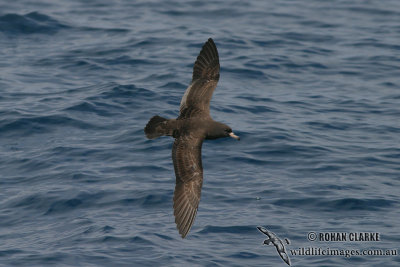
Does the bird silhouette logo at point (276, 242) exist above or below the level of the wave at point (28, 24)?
below

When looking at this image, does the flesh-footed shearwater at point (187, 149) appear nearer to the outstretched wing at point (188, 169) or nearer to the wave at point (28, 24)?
the outstretched wing at point (188, 169)

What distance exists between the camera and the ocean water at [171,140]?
34.2 ft

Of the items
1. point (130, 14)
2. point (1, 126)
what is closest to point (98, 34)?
point (130, 14)

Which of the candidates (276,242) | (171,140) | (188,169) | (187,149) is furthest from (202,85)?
(171,140)

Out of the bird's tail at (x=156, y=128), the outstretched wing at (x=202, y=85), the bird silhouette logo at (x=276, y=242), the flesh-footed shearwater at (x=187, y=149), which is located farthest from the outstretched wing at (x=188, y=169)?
the bird silhouette logo at (x=276, y=242)

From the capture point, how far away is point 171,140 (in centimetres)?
1321

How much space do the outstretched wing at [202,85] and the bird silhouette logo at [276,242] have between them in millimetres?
1954

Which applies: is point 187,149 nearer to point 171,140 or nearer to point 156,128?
point 156,128

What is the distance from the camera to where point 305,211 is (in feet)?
36.4

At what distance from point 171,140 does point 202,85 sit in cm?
297

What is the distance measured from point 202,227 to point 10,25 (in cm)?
1031

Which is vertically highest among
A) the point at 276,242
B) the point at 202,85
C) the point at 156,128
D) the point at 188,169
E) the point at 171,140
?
the point at 202,85

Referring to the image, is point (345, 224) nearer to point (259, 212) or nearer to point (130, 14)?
point (259, 212)

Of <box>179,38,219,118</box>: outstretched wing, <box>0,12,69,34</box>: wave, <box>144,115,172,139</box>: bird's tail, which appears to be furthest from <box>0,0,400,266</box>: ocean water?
<box>179,38,219,118</box>: outstretched wing
